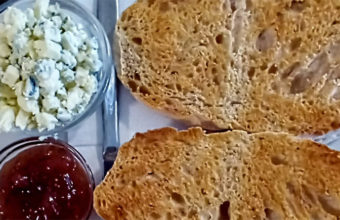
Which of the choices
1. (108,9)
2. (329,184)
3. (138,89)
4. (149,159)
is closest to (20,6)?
(108,9)

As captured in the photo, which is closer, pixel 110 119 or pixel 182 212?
pixel 182 212

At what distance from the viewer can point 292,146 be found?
1.71m

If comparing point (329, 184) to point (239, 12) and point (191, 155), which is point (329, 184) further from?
point (239, 12)

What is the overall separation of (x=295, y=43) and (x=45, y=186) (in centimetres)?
75

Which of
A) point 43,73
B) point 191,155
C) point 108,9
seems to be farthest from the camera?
point 108,9

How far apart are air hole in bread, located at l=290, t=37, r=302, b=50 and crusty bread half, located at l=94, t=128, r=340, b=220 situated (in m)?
0.24

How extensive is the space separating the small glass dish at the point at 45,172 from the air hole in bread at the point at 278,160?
0.48 meters

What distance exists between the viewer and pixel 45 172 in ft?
5.68

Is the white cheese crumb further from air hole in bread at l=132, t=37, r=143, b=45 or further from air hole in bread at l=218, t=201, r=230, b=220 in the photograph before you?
air hole in bread at l=218, t=201, r=230, b=220

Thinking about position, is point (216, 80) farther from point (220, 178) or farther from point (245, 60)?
point (220, 178)

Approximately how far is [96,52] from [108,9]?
173mm

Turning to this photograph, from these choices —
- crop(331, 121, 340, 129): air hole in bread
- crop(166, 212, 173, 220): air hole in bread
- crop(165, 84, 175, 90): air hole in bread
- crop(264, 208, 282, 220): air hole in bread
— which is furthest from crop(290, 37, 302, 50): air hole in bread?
crop(166, 212, 173, 220): air hole in bread

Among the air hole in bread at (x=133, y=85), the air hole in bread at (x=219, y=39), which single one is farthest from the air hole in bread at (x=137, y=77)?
the air hole in bread at (x=219, y=39)

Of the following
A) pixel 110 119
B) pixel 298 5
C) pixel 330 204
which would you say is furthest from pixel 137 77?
pixel 330 204
